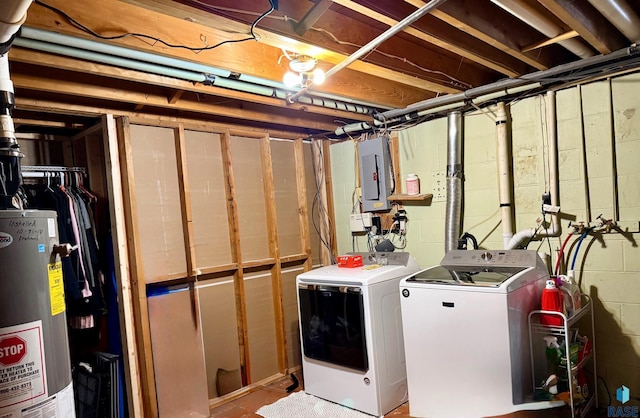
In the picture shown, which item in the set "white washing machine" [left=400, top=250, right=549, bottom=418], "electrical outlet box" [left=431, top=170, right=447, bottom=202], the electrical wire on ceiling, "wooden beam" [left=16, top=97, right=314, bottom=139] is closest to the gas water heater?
the electrical wire on ceiling

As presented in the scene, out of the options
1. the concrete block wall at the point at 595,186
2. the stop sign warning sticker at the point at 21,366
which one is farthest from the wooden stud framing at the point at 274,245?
the stop sign warning sticker at the point at 21,366

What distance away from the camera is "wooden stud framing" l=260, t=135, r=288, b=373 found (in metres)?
3.59

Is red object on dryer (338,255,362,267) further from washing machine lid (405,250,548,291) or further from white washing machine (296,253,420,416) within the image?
washing machine lid (405,250,548,291)

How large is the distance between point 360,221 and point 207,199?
1.41 m

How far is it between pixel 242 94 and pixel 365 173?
142 cm

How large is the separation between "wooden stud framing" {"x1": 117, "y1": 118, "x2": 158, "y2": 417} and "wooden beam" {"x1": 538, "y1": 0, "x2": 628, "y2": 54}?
8.12 ft

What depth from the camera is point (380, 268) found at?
3029mm

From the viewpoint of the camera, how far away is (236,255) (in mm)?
3338

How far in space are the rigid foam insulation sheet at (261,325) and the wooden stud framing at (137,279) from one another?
2.84ft

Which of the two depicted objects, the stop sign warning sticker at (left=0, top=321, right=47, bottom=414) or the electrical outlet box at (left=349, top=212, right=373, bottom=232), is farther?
the electrical outlet box at (left=349, top=212, right=373, bottom=232)

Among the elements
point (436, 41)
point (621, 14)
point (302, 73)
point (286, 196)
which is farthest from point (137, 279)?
point (621, 14)

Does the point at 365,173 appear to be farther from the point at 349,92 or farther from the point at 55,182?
the point at 55,182

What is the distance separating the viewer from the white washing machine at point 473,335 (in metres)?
2.14

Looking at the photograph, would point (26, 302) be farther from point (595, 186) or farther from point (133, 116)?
point (595, 186)
